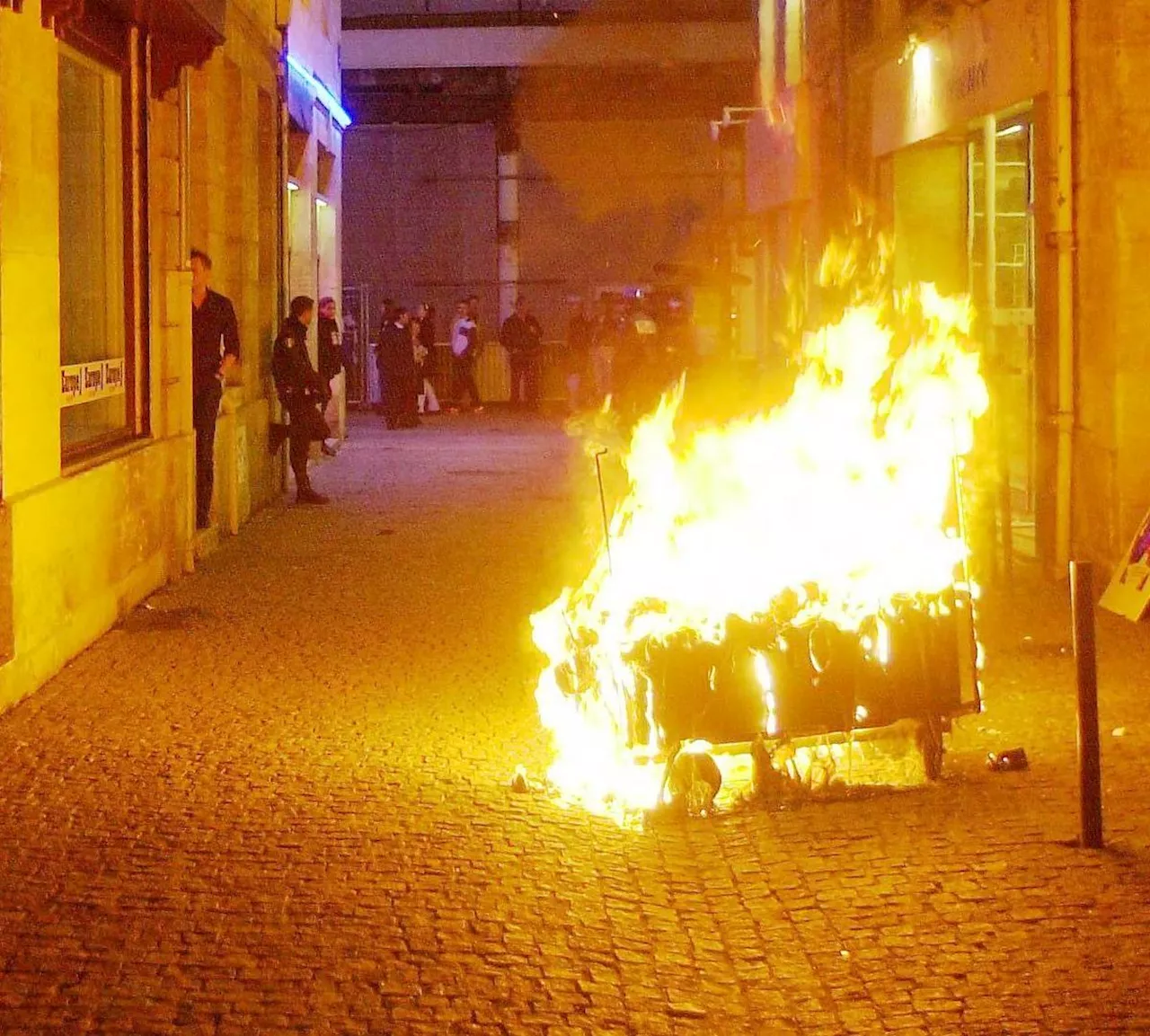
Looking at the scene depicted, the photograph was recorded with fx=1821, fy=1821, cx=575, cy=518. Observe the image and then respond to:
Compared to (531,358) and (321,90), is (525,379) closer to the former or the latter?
(531,358)

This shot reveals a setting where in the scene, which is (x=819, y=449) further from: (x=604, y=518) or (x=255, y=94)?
(x=255, y=94)

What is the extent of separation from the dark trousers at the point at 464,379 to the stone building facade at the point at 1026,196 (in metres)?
11.6

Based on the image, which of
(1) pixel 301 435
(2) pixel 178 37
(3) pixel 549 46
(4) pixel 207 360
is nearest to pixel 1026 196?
(4) pixel 207 360

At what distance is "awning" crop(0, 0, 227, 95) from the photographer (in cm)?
1046

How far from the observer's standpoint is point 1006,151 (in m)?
15.2

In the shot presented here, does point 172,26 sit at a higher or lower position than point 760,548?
higher

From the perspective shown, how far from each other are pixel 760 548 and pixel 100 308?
5.46 meters

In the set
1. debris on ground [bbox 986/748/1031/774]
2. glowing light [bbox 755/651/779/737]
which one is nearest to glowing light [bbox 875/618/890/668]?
glowing light [bbox 755/651/779/737]

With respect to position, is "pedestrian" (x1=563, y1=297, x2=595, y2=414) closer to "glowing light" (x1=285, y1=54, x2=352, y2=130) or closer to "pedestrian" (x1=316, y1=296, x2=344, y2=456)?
"glowing light" (x1=285, y1=54, x2=352, y2=130)

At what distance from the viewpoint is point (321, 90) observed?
930 inches

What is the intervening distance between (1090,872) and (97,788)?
3.61m

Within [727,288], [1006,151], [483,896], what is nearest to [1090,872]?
[483,896]

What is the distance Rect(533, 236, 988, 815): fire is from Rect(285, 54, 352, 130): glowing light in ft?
42.1

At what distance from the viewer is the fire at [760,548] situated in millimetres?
6734
